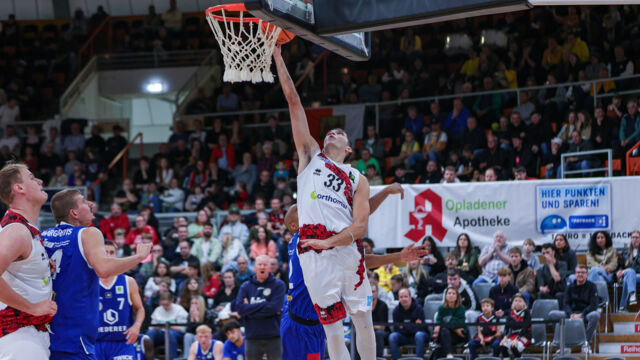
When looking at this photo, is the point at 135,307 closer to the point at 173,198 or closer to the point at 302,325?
the point at 302,325

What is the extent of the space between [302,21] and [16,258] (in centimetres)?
342

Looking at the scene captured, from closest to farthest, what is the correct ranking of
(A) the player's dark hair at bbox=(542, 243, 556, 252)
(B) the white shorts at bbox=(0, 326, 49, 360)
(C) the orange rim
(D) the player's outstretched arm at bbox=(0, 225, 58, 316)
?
(D) the player's outstretched arm at bbox=(0, 225, 58, 316) → (B) the white shorts at bbox=(0, 326, 49, 360) → (C) the orange rim → (A) the player's dark hair at bbox=(542, 243, 556, 252)

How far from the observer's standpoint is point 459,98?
21.2 meters

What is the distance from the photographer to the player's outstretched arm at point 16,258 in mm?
6082

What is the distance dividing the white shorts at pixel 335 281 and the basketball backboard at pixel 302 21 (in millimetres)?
2119

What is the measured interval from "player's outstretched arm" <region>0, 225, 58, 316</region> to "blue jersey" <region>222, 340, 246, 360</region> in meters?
7.21

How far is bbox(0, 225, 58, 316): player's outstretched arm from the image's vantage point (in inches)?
239

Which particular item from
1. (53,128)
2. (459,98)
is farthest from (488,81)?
(53,128)

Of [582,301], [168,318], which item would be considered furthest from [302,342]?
[168,318]

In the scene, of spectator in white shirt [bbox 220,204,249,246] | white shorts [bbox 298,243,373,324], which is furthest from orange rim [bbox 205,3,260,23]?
spectator in white shirt [bbox 220,204,249,246]

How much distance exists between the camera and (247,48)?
28.0 feet

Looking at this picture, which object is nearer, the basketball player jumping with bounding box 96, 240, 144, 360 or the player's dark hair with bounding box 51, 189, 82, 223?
the player's dark hair with bounding box 51, 189, 82, 223

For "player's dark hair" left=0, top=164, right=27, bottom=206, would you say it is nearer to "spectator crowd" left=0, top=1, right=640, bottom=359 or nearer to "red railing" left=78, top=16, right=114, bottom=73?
"spectator crowd" left=0, top=1, right=640, bottom=359

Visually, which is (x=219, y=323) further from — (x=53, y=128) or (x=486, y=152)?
(x=53, y=128)
